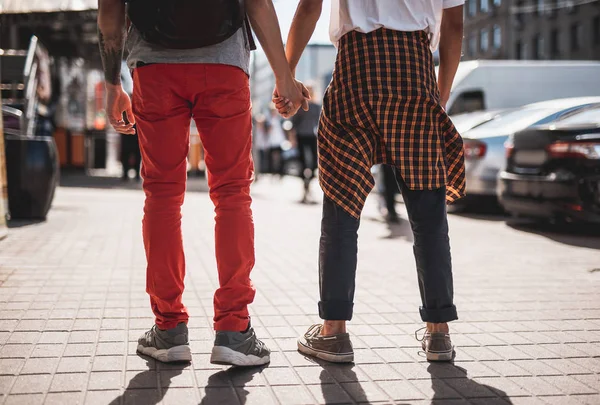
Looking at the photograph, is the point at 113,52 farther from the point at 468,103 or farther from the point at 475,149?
→ the point at 468,103

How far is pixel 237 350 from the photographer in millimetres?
3135

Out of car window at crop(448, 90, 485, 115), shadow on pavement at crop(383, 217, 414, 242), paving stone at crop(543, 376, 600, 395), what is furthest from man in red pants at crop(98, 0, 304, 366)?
car window at crop(448, 90, 485, 115)

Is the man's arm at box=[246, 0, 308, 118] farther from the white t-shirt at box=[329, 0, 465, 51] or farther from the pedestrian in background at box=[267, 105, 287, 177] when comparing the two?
the pedestrian in background at box=[267, 105, 287, 177]

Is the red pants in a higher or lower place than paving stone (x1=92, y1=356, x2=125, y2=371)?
higher

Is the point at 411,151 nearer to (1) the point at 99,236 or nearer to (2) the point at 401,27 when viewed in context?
(2) the point at 401,27

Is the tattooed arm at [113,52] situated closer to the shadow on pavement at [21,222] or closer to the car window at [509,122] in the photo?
the shadow on pavement at [21,222]

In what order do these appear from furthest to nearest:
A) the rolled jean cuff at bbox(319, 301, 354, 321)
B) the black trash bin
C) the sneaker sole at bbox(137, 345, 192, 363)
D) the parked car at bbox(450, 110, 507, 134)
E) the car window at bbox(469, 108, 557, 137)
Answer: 1. the parked car at bbox(450, 110, 507, 134)
2. the car window at bbox(469, 108, 557, 137)
3. the black trash bin
4. the rolled jean cuff at bbox(319, 301, 354, 321)
5. the sneaker sole at bbox(137, 345, 192, 363)

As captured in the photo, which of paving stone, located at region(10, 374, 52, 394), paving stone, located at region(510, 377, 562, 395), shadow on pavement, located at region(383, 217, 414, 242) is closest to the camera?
paving stone, located at region(10, 374, 52, 394)

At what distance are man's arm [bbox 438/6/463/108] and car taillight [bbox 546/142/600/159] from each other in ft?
15.5

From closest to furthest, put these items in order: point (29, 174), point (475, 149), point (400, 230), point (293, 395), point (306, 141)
Result: point (293, 395) → point (29, 174) → point (400, 230) → point (475, 149) → point (306, 141)

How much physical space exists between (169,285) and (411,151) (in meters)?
1.12

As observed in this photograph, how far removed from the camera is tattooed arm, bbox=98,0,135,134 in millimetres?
3100

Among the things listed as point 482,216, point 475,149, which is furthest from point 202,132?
point 482,216

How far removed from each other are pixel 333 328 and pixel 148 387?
2.71 feet
